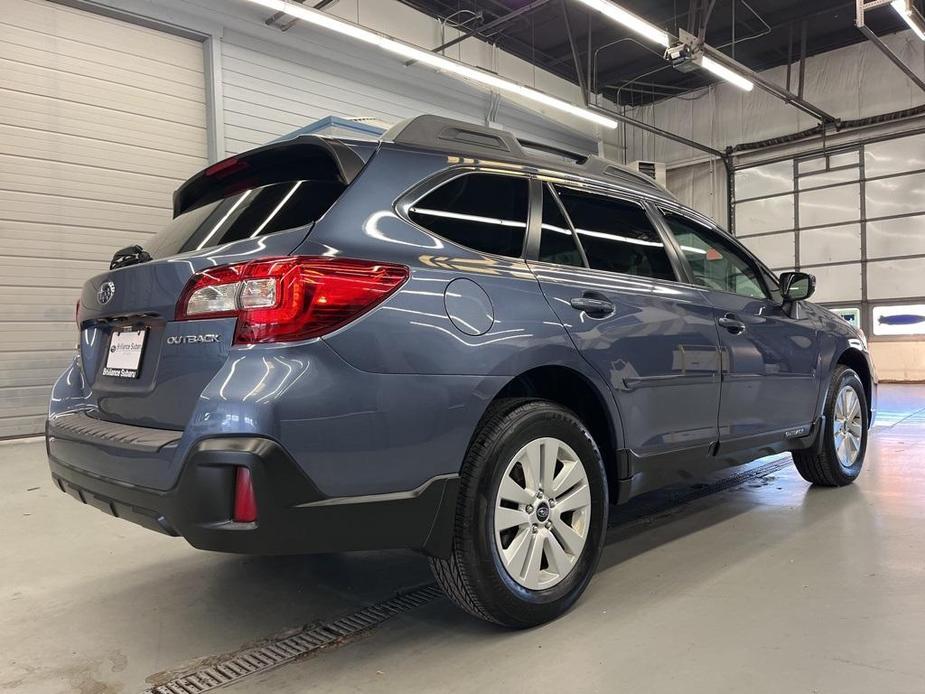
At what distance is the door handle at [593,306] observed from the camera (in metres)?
2.22

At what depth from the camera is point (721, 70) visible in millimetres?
9047

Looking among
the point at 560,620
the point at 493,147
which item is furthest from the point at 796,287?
the point at 560,620

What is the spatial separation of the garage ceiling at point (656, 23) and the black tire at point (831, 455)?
24.2 feet

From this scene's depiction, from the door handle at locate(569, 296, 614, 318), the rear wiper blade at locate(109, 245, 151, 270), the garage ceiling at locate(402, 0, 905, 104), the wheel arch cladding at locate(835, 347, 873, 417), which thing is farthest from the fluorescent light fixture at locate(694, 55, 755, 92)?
the rear wiper blade at locate(109, 245, 151, 270)

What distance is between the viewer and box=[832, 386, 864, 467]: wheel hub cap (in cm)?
378

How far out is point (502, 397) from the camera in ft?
6.78

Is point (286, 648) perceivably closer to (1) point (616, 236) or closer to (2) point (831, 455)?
(1) point (616, 236)

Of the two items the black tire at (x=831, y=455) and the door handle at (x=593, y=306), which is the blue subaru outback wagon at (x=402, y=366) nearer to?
the door handle at (x=593, y=306)

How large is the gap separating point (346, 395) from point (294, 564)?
4.63 ft

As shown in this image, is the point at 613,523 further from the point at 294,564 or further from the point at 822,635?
the point at 294,564

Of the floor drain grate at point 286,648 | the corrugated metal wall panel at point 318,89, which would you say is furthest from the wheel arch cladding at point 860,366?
the corrugated metal wall panel at point 318,89

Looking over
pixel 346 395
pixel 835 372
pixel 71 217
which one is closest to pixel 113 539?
pixel 346 395

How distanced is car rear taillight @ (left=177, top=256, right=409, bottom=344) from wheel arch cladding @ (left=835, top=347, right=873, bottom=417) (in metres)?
3.25

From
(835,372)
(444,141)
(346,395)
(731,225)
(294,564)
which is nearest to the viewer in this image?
(346,395)
